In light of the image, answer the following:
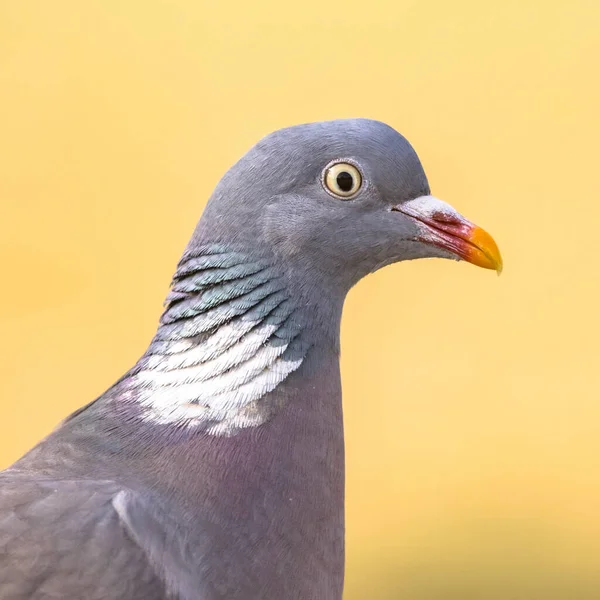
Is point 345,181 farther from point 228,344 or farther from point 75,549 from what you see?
point 75,549

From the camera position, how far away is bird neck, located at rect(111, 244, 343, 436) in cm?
133

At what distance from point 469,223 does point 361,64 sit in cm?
140

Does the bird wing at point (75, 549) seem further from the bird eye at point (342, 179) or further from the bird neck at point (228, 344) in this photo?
the bird eye at point (342, 179)

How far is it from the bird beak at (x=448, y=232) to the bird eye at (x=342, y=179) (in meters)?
0.08

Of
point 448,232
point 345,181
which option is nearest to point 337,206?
point 345,181

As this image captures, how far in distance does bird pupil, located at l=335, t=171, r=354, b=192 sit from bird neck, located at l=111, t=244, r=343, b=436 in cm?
15

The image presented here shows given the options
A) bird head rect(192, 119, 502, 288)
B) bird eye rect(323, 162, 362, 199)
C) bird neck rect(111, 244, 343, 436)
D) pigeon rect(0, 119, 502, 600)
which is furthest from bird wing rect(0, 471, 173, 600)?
bird eye rect(323, 162, 362, 199)

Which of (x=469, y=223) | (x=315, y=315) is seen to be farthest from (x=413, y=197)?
(x=315, y=315)

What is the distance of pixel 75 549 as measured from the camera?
116 cm

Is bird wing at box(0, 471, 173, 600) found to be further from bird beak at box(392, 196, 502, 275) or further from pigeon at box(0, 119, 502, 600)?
bird beak at box(392, 196, 502, 275)

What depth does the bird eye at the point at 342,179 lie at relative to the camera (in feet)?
4.50

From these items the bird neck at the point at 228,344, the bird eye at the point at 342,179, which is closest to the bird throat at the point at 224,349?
the bird neck at the point at 228,344

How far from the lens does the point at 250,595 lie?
47.6 inches

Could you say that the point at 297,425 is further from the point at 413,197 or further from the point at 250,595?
the point at 413,197
